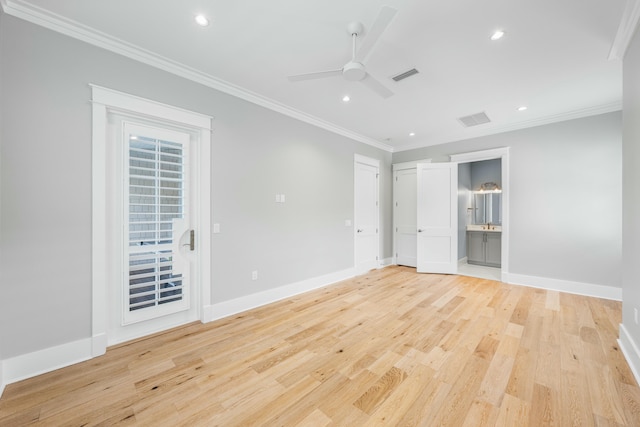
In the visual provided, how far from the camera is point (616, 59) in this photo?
2514 millimetres

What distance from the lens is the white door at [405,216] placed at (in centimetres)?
577

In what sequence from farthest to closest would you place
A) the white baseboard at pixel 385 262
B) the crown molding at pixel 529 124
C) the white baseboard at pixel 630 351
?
the white baseboard at pixel 385 262 < the crown molding at pixel 529 124 < the white baseboard at pixel 630 351

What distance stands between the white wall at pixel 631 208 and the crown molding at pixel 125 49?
3.49 metres

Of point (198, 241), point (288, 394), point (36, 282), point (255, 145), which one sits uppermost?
point (255, 145)

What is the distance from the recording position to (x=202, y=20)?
2.06 m

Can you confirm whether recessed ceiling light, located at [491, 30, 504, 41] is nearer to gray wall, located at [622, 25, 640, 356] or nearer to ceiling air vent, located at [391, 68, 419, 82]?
ceiling air vent, located at [391, 68, 419, 82]

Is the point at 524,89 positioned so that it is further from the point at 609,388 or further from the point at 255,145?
the point at 255,145

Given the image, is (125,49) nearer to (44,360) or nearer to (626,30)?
(44,360)

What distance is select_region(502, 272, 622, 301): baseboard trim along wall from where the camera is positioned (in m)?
3.70

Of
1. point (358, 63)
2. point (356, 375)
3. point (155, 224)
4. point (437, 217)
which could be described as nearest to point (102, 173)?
point (155, 224)

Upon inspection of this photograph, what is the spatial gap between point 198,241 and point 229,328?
105 cm

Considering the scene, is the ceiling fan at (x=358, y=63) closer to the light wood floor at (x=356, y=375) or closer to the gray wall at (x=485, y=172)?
the light wood floor at (x=356, y=375)

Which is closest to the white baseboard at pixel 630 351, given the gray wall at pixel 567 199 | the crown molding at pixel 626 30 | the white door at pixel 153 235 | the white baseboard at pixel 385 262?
the gray wall at pixel 567 199

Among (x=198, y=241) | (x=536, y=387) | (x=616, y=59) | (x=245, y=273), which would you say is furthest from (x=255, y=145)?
(x=616, y=59)
